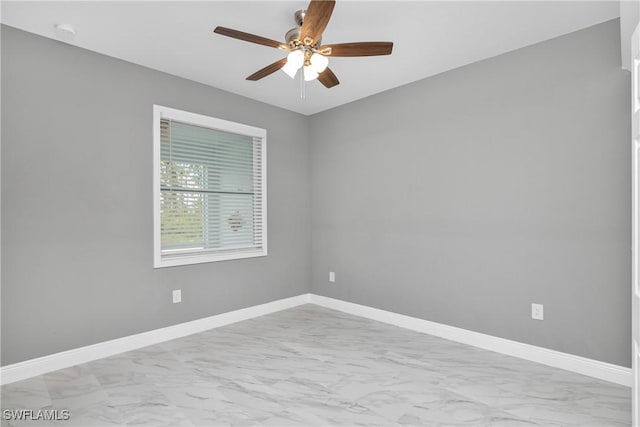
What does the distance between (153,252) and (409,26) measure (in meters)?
2.90

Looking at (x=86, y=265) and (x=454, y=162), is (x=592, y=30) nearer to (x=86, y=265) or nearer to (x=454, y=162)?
(x=454, y=162)

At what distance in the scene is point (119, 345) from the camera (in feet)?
9.71

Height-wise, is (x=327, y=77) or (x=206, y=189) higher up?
(x=327, y=77)

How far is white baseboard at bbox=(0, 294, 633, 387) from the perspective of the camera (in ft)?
8.04

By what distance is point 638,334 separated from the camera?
1.42 meters

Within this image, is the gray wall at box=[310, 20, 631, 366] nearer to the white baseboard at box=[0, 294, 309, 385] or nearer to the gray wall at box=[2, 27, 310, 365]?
the white baseboard at box=[0, 294, 309, 385]

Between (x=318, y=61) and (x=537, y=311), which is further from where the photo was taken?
(x=537, y=311)

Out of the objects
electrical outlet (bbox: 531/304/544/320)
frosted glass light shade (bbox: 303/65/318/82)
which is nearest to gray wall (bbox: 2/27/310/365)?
frosted glass light shade (bbox: 303/65/318/82)

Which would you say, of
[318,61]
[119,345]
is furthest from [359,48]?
[119,345]

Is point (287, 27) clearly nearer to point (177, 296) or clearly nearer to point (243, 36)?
point (243, 36)

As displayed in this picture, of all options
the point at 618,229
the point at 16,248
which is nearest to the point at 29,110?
the point at 16,248

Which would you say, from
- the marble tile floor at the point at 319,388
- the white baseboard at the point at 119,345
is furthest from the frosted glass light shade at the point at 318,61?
the white baseboard at the point at 119,345

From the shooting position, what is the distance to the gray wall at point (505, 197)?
2445 millimetres

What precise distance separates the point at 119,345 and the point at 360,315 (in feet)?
8.05
